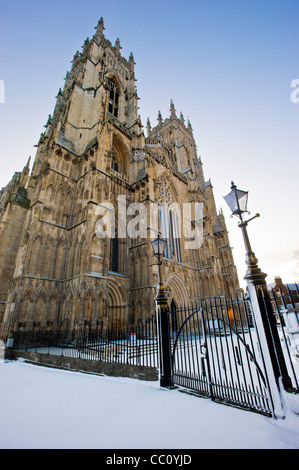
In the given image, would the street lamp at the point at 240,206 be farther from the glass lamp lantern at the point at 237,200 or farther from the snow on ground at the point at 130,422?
the snow on ground at the point at 130,422

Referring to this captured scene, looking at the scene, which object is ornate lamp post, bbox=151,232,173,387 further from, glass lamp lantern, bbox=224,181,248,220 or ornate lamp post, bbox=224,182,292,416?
glass lamp lantern, bbox=224,181,248,220

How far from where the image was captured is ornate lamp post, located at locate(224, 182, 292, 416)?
3076mm

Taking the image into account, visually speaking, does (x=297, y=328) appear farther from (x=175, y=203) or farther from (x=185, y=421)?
(x=175, y=203)

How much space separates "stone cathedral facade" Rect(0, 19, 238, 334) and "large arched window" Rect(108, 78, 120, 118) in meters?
0.26

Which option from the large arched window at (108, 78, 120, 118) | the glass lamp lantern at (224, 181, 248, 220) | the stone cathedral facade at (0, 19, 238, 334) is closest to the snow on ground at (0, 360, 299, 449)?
the glass lamp lantern at (224, 181, 248, 220)

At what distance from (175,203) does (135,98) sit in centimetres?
1414

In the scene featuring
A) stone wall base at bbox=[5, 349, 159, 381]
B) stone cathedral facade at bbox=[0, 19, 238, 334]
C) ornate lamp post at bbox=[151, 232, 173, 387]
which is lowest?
stone wall base at bbox=[5, 349, 159, 381]

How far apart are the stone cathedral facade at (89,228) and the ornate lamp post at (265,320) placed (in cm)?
931

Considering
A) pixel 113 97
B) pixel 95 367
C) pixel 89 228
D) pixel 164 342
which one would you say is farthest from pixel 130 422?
pixel 113 97

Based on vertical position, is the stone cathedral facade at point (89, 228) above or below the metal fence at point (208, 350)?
above

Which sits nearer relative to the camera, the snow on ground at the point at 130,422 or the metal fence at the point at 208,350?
the snow on ground at the point at 130,422

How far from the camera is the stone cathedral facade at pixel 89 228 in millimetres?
11609

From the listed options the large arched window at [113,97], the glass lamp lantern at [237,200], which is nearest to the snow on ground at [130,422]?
the glass lamp lantern at [237,200]
